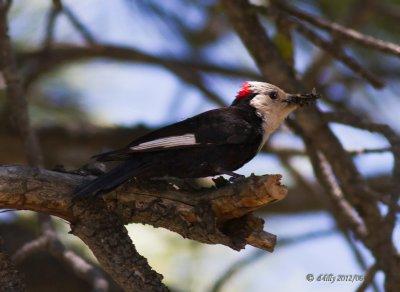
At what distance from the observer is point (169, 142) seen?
11.1ft

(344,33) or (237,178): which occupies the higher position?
(344,33)

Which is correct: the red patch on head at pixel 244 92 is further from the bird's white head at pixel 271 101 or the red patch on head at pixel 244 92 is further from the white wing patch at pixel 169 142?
the white wing patch at pixel 169 142

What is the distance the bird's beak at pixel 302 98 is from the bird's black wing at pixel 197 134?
0.34 meters

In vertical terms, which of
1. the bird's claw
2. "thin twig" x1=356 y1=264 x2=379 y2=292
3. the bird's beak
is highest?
the bird's beak

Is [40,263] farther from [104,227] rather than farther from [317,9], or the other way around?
[317,9]

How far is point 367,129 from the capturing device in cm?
416

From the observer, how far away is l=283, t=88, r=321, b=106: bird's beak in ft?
12.9

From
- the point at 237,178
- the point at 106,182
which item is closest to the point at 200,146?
the point at 237,178

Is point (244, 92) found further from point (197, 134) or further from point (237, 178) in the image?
point (237, 178)

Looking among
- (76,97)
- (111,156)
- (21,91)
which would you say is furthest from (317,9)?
(111,156)

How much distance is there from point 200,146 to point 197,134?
0.18ft

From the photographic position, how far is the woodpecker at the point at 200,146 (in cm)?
323

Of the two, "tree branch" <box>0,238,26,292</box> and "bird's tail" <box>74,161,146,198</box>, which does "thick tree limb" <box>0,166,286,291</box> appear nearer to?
"bird's tail" <box>74,161,146,198</box>

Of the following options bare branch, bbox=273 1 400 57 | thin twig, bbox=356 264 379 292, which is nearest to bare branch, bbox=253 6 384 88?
bare branch, bbox=273 1 400 57
